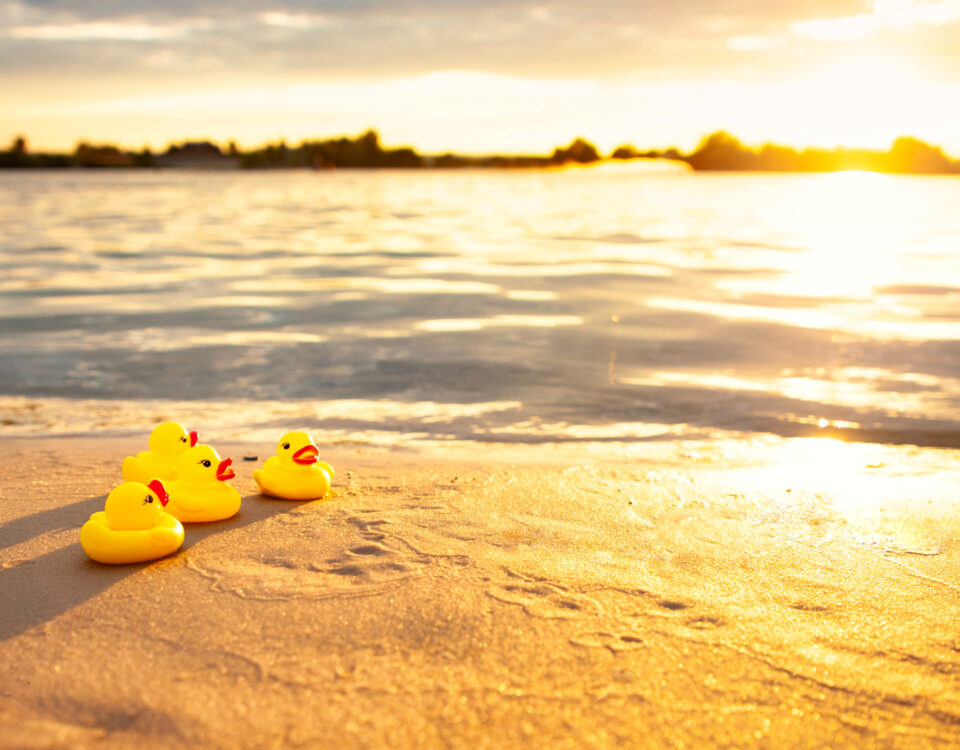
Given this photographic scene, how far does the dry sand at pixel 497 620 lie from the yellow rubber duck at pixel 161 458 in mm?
297

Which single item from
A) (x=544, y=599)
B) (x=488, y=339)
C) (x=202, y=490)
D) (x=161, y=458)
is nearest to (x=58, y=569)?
Answer: (x=202, y=490)

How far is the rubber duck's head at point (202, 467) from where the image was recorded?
429cm

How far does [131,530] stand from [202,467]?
0.66 meters

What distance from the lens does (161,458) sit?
459cm

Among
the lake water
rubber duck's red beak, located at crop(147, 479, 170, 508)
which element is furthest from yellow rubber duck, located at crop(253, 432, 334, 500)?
the lake water

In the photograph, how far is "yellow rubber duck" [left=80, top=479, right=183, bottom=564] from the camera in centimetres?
366

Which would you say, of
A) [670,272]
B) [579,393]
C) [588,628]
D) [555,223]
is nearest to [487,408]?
[579,393]

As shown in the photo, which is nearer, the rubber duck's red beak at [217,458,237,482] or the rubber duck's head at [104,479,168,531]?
the rubber duck's head at [104,479,168,531]

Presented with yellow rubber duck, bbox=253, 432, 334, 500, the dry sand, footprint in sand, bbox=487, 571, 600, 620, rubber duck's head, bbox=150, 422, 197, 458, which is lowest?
the dry sand

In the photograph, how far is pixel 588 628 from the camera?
3119 millimetres

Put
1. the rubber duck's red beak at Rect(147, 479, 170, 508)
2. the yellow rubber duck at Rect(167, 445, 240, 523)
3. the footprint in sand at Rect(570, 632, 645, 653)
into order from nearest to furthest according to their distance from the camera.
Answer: the footprint in sand at Rect(570, 632, 645, 653)
the rubber duck's red beak at Rect(147, 479, 170, 508)
the yellow rubber duck at Rect(167, 445, 240, 523)

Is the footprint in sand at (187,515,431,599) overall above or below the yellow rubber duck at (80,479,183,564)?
below

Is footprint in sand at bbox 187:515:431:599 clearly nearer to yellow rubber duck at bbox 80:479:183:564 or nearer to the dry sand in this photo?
the dry sand

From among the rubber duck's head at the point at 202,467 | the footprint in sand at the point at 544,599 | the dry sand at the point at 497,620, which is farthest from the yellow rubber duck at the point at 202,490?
the footprint in sand at the point at 544,599
